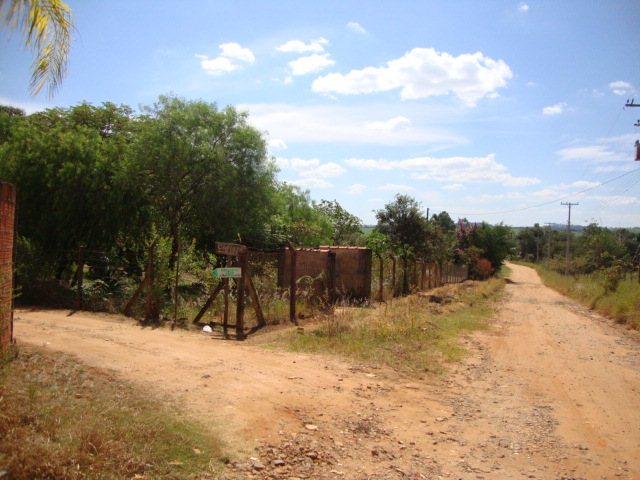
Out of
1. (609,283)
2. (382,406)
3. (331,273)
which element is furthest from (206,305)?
(609,283)

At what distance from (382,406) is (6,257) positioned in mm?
5016

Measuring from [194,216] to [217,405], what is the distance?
1398 cm

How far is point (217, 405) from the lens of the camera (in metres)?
6.13

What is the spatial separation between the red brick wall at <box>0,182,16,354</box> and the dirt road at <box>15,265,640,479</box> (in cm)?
121

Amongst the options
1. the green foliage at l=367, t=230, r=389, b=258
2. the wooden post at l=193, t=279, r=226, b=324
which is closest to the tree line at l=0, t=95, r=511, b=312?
the wooden post at l=193, t=279, r=226, b=324

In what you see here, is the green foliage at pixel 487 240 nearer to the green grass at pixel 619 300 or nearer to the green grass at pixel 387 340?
the green grass at pixel 619 300

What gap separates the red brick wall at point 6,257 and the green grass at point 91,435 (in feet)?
1.90

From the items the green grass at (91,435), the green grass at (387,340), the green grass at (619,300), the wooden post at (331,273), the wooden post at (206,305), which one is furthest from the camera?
the green grass at (619,300)

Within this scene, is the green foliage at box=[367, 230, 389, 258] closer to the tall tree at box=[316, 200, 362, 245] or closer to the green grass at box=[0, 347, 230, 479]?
the tall tree at box=[316, 200, 362, 245]

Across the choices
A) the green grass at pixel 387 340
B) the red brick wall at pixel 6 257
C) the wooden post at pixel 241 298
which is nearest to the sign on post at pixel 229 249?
the wooden post at pixel 241 298

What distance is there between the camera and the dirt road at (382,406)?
17.3 feet

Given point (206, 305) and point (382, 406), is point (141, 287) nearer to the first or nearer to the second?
point (206, 305)

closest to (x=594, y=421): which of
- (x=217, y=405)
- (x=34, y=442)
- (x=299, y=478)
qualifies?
(x=299, y=478)

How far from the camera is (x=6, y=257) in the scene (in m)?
6.50
